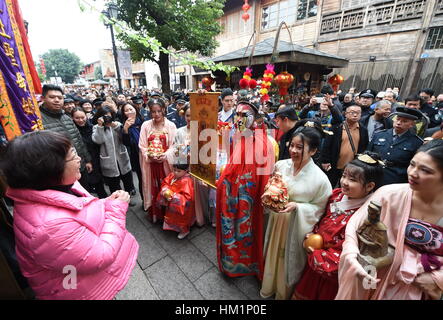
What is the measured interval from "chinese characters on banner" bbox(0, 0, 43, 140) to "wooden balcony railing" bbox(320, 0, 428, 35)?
13311mm

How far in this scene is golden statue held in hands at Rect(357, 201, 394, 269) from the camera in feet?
4.11

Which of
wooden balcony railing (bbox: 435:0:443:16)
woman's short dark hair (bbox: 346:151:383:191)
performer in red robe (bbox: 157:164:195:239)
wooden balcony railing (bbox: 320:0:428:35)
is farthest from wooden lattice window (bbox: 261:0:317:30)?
woman's short dark hair (bbox: 346:151:383:191)

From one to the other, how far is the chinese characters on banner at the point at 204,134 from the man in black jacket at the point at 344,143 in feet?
6.88

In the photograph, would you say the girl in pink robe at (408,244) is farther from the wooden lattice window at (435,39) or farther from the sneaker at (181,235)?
the wooden lattice window at (435,39)

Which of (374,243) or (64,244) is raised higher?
(64,244)

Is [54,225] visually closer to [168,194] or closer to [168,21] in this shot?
[168,194]

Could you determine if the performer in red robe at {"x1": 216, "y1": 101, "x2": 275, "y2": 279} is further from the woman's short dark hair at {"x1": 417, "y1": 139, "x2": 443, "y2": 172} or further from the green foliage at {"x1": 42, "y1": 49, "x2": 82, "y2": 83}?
the green foliage at {"x1": 42, "y1": 49, "x2": 82, "y2": 83}

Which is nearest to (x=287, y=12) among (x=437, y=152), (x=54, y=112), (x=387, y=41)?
(x=387, y=41)

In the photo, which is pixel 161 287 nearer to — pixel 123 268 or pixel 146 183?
pixel 123 268

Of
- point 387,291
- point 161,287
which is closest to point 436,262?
point 387,291

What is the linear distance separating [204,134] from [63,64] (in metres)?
63.3

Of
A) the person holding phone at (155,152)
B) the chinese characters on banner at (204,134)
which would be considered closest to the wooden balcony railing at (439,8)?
the chinese characters on banner at (204,134)

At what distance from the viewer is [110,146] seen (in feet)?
11.3

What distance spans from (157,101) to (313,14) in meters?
12.9
